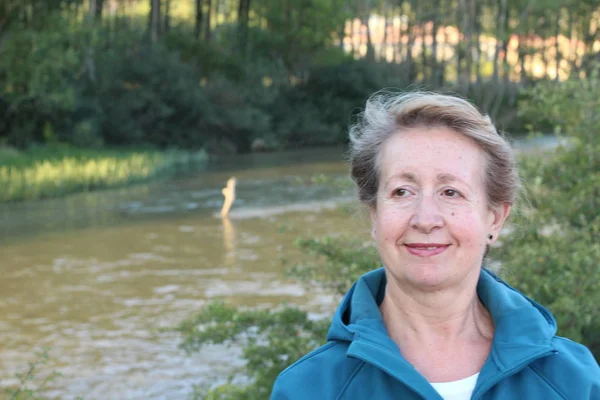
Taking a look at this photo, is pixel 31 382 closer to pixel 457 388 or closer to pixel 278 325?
pixel 278 325

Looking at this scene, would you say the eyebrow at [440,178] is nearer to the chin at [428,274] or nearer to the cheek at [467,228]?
the cheek at [467,228]

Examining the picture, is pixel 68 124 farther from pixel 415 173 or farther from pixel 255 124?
pixel 415 173

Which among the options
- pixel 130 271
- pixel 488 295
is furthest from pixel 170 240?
pixel 488 295

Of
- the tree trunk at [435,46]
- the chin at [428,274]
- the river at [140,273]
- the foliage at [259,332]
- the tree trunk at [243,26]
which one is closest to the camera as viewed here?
the chin at [428,274]

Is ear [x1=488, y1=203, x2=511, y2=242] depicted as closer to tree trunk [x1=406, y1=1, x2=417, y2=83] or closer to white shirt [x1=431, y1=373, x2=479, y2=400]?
white shirt [x1=431, y1=373, x2=479, y2=400]

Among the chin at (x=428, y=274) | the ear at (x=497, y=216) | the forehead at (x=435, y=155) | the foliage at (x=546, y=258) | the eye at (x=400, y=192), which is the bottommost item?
the foliage at (x=546, y=258)

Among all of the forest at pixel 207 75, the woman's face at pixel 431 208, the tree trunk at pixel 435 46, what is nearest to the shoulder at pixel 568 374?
the woman's face at pixel 431 208

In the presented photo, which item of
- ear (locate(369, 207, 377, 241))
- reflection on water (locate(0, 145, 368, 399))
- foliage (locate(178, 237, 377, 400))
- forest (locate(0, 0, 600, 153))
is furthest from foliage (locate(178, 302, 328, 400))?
forest (locate(0, 0, 600, 153))

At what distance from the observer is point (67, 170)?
23.3m

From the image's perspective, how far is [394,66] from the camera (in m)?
51.0

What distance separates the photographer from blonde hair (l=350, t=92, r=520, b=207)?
2037 mm

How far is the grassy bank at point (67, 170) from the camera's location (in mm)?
21938

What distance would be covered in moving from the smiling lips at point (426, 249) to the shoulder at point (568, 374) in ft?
0.92

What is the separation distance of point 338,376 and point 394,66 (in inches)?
1963
